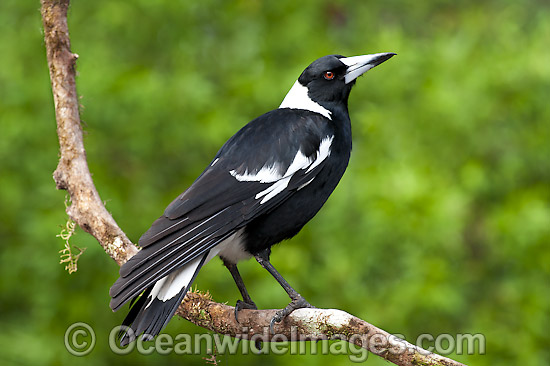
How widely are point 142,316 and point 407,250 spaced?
2335mm

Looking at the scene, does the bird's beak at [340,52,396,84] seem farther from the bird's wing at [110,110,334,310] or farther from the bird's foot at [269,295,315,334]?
the bird's foot at [269,295,315,334]

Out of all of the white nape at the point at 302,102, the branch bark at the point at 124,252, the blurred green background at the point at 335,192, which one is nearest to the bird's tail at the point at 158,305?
the branch bark at the point at 124,252

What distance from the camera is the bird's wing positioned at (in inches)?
87.9

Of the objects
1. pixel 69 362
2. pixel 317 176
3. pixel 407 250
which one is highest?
pixel 407 250

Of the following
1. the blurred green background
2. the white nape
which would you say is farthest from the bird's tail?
the blurred green background

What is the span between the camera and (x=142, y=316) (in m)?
2.26

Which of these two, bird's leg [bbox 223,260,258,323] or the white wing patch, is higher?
the white wing patch

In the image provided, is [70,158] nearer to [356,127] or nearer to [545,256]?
[356,127]

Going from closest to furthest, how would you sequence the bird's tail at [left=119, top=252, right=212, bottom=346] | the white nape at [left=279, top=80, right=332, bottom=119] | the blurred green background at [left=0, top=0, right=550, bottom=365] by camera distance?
1. the bird's tail at [left=119, top=252, right=212, bottom=346]
2. the white nape at [left=279, top=80, right=332, bottom=119]
3. the blurred green background at [left=0, top=0, right=550, bottom=365]

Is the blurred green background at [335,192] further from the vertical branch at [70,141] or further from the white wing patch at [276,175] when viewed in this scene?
the white wing patch at [276,175]

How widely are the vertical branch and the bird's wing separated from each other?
372 millimetres

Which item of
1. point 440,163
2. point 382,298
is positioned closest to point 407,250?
point 382,298

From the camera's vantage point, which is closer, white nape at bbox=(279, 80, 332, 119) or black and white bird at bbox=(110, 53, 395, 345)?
black and white bird at bbox=(110, 53, 395, 345)

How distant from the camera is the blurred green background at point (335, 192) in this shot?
4086 millimetres
